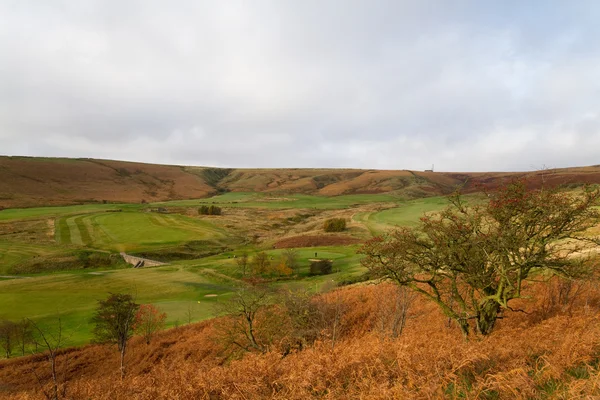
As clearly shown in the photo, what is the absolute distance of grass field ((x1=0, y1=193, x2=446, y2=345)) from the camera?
156ft

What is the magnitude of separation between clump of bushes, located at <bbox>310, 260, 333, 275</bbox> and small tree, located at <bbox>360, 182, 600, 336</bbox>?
169 feet

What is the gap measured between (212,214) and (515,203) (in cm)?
14446

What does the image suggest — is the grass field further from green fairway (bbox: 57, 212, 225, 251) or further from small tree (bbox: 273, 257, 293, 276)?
small tree (bbox: 273, 257, 293, 276)

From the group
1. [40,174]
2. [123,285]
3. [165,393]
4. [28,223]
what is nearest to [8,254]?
[28,223]

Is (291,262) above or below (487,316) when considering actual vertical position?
below

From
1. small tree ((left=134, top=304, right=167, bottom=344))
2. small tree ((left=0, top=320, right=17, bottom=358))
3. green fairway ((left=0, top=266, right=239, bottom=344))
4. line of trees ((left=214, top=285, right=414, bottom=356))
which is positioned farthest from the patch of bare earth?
line of trees ((left=214, top=285, right=414, bottom=356))

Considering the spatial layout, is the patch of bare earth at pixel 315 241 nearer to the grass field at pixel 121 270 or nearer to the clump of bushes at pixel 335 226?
the grass field at pixel 121 270

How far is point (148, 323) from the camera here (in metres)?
38.3

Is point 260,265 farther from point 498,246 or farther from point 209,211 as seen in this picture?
point 209,211

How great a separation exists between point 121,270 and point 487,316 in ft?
244

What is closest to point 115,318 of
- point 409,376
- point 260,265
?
point 409,376

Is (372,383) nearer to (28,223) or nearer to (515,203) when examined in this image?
(515,203)

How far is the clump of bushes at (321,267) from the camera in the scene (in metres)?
67.2

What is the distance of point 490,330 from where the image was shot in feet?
49.5
